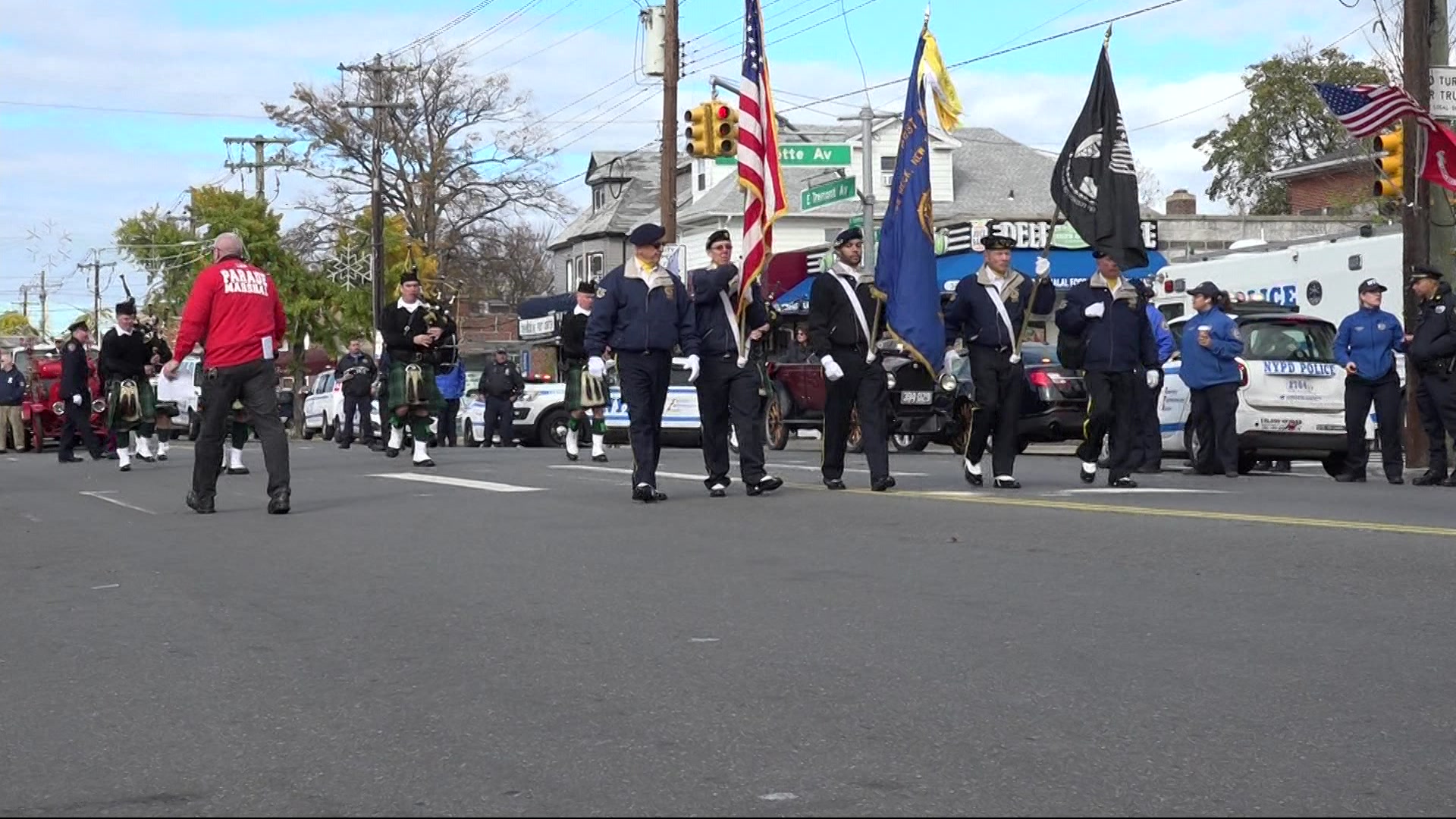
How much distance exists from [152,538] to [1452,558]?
280 inches

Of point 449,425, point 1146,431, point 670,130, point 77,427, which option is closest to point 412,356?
point 1146,431

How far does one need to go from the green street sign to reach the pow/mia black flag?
19127 mm

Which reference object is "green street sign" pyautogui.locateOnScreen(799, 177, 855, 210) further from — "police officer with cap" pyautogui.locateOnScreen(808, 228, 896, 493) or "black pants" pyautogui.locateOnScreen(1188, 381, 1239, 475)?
"police officer with cap" pyautogui.locateOnScreen(808, 228, 896, 493)

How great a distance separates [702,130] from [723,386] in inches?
647

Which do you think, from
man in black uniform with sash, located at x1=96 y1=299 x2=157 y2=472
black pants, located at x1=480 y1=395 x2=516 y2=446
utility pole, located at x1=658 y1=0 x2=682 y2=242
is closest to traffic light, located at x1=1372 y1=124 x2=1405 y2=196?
man in black uniform with sash, located at x1=96 y1=299 x2=157 y2=472

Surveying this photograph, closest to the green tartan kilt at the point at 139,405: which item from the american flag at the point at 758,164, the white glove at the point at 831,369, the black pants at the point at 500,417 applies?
the american flag at the point at 758,164

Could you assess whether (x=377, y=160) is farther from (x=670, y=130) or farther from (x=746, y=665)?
(x=746, y=665)

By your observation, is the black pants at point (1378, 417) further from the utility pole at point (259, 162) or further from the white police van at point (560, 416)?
the utility pole at point (259, 162)

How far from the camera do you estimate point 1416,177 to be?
64.8 ft

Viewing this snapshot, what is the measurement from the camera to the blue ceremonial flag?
14789mm

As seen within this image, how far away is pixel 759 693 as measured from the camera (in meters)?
6.27

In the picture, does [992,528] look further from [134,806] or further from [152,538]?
[134,806]

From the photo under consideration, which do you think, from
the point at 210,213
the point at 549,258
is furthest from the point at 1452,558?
the point at 549,258

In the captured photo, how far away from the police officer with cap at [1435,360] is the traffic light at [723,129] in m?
14.4
